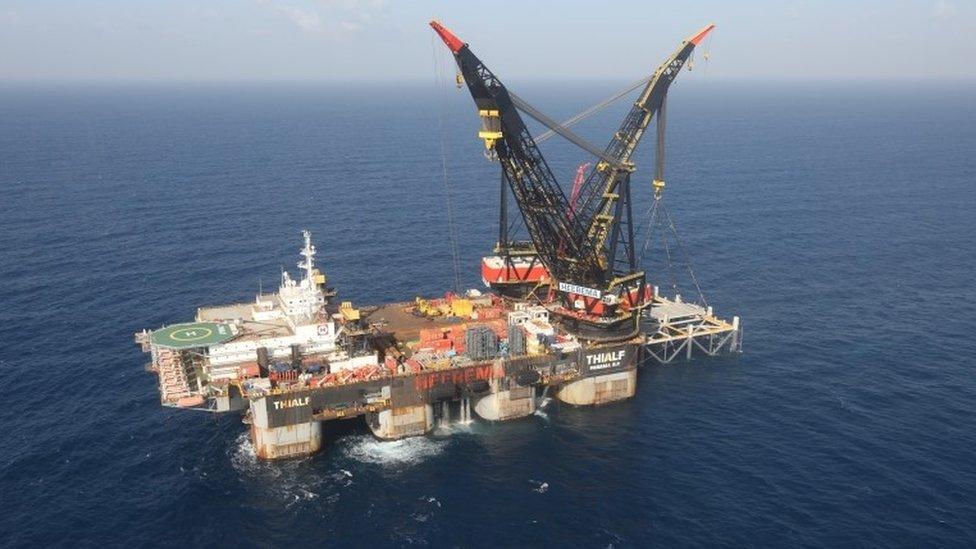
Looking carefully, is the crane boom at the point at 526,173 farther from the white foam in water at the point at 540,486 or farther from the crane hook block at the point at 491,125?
the white foam in water at the point at 540,486

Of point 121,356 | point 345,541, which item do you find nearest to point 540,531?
point 345,541

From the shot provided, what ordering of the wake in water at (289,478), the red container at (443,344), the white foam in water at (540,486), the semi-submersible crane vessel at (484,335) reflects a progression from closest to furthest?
the wake in water at (289,478) < the white foam in water at (540,486) < the semi-submersible crane vessel at (484,335) < the red container at (443,344)

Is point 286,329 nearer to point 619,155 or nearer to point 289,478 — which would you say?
point 289,478

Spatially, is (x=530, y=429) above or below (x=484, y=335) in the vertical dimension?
below

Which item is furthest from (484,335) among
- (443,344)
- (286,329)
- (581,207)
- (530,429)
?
(581,207)

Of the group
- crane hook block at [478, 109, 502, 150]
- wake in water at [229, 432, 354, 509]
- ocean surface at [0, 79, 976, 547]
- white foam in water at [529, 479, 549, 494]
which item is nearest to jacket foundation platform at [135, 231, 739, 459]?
wake in water at [229, 432, 354, 509]

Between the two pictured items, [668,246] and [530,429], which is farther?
[668,246]

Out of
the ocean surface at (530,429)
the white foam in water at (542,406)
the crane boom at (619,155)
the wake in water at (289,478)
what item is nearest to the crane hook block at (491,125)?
the crane boom at (619,155)

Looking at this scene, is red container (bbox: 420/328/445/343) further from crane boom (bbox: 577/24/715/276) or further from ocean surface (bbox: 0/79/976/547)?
crane boom (bbox: 577/24/715/276)
